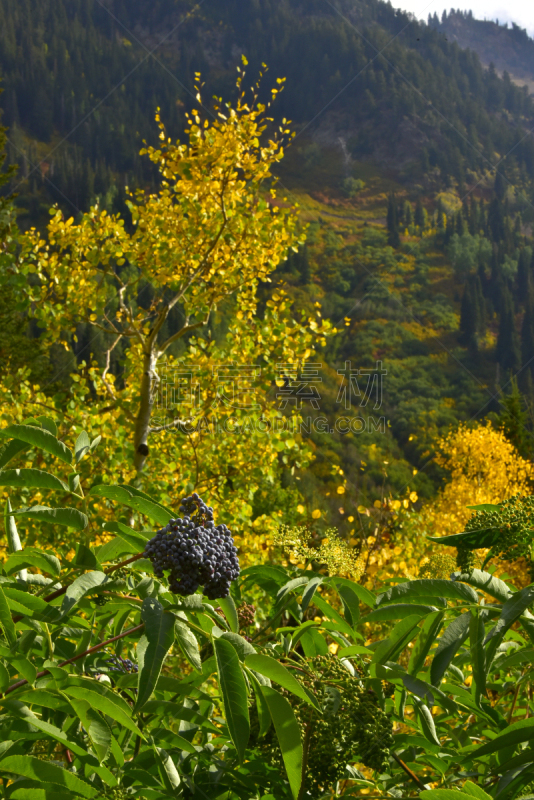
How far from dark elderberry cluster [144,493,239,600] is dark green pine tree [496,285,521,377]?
278 feet

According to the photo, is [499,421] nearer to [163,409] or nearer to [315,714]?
[163,409]

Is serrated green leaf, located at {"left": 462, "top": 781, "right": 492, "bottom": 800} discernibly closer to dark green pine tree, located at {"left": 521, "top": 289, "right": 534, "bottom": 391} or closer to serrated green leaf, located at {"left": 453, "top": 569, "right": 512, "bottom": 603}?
serrated green leaf, located at {"left": 453, "top": 569, "right": 512, "bottom": 603}

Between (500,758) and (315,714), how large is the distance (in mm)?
312

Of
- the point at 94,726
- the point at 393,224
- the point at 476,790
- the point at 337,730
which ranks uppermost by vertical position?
the point at 393,224

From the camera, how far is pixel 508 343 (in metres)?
83.0

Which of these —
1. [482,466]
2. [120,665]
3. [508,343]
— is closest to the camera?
[120,665]

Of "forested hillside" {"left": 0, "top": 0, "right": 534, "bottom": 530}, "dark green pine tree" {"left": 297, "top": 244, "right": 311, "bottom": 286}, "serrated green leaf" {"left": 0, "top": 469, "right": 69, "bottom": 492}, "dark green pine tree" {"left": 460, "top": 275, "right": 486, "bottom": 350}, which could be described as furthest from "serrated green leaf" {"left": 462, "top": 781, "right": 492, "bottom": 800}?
"dark green pine tree" {"left": 460, "top": 275, "right": 486, "bottom": 350}

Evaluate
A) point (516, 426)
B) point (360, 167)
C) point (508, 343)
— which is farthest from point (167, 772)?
point (360, 167)

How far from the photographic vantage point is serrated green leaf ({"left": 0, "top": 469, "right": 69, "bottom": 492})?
3.03ft

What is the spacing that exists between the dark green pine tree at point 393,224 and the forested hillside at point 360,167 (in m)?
0.34

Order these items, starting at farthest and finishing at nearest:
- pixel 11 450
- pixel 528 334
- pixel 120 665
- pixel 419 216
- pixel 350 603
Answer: pixel 419 216
pixel 528 334
pixel 120 665
pixel 350 603
pixel 11 450

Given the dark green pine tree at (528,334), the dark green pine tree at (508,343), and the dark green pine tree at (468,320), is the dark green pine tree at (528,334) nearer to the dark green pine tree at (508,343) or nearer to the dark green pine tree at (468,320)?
the dark green pine tree at (508,343)

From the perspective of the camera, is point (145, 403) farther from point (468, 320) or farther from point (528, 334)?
point (528, 334)

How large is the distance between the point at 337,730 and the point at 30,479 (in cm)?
62
